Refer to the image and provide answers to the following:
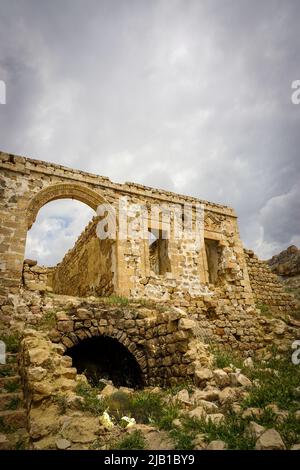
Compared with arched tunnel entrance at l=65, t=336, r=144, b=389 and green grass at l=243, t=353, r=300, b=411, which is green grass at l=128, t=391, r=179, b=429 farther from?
arched tunnel entrance at l=65, t=336, r=144, b=389

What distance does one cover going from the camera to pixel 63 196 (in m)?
10.3

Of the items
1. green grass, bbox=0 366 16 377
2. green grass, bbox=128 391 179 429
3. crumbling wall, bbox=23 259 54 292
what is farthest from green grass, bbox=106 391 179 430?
crumbling wall, bbox=23 259 54 292

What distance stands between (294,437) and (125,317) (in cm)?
447

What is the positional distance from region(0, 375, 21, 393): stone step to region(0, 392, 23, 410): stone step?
0.22 metres

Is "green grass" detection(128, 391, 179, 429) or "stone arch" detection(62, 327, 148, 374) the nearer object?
"green grass" detection(128, 391, 179, 429)

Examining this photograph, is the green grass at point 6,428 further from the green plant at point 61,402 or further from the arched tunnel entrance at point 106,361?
the arched tunnel entrance at point 106,361

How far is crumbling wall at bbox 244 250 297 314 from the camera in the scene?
43.8 ft

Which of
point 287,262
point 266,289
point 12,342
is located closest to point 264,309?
point 266,289

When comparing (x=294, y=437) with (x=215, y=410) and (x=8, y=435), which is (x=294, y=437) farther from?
(x=8, y=435)

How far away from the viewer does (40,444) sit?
333 centimetres

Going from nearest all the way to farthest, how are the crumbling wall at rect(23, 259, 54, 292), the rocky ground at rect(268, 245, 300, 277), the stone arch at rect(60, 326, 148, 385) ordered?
the stone arch at rect(60, 326, 148, 385) → the crumbling wall at rect(23, 259, 54, 292) → the rocky ground at rect(268, 245, 300, 277)

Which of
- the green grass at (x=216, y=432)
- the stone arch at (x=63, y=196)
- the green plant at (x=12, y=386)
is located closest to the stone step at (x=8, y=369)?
the green plant at (x=12, y=386)

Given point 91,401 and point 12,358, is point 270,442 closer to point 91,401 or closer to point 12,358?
point 91,401
